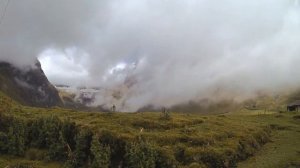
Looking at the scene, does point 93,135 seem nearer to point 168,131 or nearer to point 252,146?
point 168,131

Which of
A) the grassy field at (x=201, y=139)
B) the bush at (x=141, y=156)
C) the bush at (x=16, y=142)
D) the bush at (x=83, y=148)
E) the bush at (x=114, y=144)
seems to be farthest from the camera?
the bush at (x=16, y=142)

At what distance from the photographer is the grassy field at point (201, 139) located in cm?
6969

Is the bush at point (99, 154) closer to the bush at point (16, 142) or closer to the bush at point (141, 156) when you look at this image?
the bush at point (141, 156)

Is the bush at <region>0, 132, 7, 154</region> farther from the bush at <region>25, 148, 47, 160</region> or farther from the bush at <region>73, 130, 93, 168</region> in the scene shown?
the bush at <region>73, 130, 93, 168</region>

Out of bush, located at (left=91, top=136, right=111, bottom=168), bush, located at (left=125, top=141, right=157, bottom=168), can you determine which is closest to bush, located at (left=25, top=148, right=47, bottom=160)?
bush, located at (left=91, top=136, right=111, bottom=168)

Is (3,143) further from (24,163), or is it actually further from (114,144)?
(114,144)

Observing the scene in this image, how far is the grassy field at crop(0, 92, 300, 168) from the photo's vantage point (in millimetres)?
69688

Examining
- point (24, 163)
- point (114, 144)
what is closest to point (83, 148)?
point (114, 144)

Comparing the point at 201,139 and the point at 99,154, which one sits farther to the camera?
the point at 201,139

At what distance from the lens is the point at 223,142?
76750 millimetres

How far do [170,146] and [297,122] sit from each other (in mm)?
53114

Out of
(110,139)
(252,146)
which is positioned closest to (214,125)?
(252,146)

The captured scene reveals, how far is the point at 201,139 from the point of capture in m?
75.3

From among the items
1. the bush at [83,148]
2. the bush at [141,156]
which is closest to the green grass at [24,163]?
the bush at [83,148]
